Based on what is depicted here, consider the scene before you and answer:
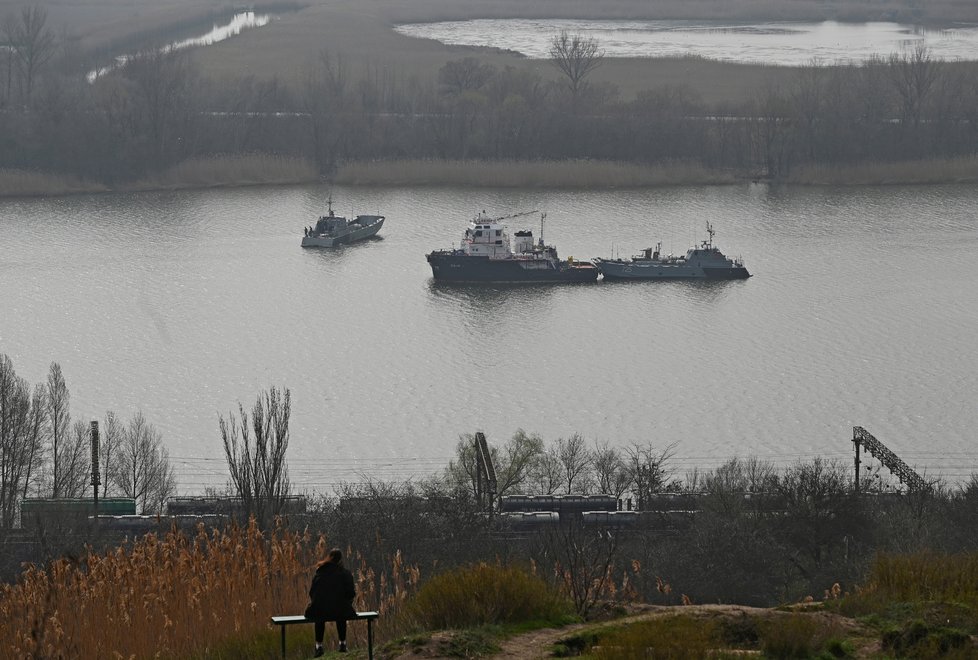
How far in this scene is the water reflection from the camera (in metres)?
45.9

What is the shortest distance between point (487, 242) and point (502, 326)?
4.48 m

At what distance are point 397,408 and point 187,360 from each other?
3.88m

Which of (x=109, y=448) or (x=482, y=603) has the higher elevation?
(x=109, y=448)

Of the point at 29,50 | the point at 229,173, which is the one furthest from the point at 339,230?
the point at 29,50

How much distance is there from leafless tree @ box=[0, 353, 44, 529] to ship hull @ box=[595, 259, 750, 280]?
13.6 m

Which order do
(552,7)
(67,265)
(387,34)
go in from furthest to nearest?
(552,7), (387,34), (67,265)

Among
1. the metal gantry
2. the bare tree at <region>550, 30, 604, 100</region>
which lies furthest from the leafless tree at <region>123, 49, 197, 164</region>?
the metal gantry

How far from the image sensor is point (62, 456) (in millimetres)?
14656

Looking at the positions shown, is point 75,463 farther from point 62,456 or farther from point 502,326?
point 502,326

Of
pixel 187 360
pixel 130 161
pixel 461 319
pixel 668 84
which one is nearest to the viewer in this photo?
pixel 187 360

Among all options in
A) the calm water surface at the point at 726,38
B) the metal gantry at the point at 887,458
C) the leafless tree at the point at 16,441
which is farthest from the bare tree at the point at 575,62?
the leafless tree at the point at 16,441

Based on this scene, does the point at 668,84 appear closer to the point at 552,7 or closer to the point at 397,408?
the point at 552,7

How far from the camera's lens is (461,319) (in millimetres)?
23812

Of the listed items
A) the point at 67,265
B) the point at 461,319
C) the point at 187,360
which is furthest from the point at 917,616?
the point at 67,265
